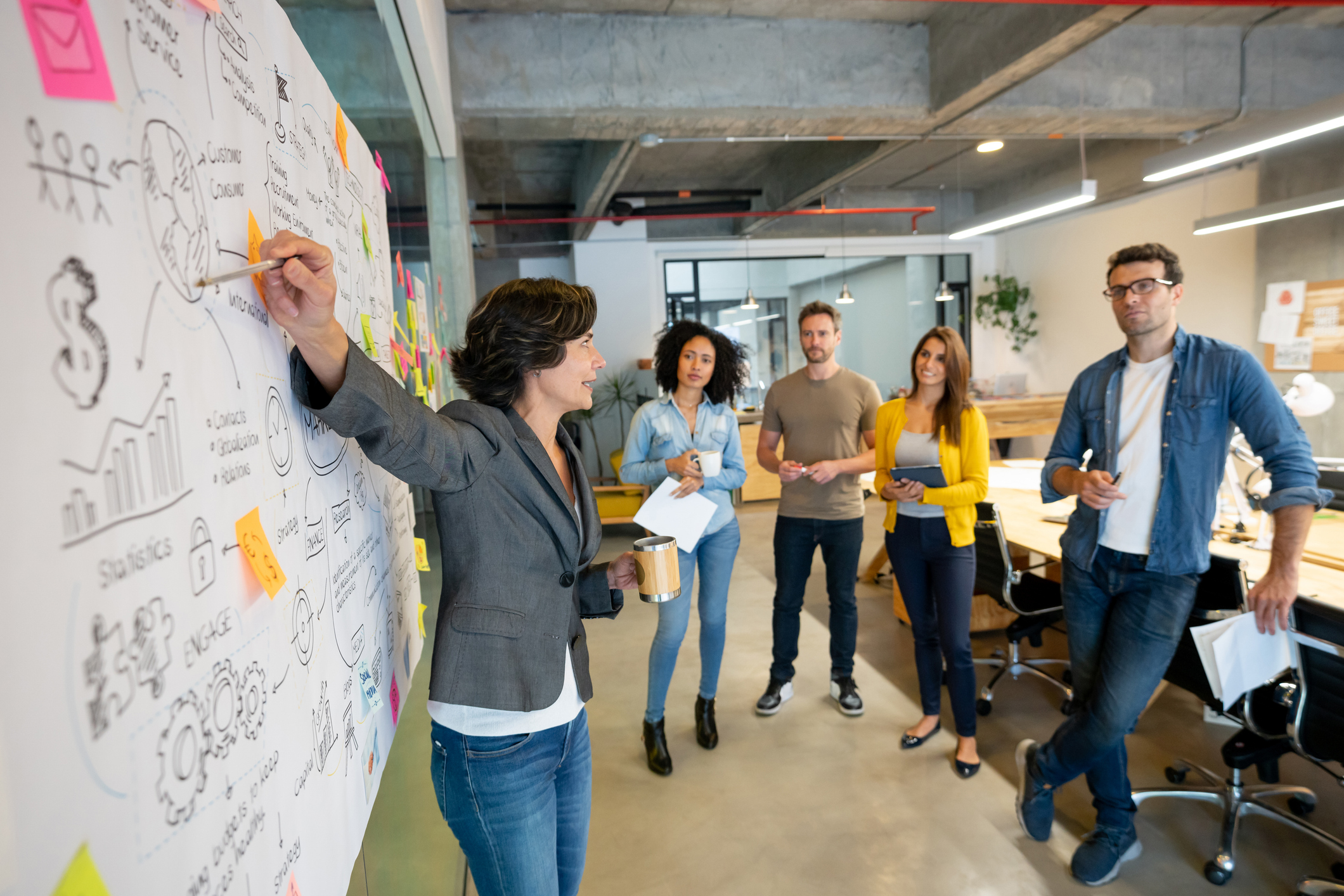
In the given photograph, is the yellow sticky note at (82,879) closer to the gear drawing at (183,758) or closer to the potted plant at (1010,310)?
the gear drawing at (183,758)

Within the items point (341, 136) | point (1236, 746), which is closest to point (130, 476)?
point (341, 136)

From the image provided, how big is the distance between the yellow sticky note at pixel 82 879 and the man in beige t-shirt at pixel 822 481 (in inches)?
105

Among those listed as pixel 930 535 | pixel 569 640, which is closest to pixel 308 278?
pixel 569 640

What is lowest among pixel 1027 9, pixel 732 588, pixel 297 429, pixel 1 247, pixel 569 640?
pixel 732 588

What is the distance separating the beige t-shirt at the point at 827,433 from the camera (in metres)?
3.05

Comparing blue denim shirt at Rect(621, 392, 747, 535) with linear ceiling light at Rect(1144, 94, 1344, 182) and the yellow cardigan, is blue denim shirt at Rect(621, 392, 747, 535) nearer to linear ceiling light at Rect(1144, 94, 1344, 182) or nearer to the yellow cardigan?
the yellow cardigan

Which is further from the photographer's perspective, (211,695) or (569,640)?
(569,640)

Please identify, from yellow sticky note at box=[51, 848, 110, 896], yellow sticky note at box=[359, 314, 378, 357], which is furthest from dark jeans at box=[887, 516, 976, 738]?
yellow sticky note at box=[51, 848, 110, 896]

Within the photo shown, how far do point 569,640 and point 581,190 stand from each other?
21.5 feet

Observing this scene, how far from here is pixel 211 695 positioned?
54 cm

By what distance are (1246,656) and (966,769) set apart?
3.41ft

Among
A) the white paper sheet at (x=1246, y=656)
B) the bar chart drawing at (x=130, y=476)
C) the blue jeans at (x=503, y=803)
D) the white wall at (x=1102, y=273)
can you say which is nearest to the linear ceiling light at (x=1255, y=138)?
the white paper sheet at (x=1246, y=656)

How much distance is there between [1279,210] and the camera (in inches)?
200

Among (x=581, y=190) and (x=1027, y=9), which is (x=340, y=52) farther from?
(x=581, y=190)
